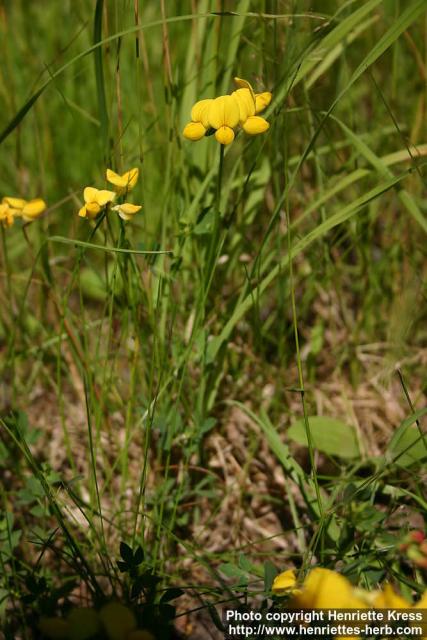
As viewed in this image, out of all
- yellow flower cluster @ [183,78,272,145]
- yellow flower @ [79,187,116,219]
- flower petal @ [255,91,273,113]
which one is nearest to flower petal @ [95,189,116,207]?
yellow flower @ [79,187,116,219]

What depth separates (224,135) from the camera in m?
1.05

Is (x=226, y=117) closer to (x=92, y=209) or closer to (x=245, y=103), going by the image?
(x=245, y=103)

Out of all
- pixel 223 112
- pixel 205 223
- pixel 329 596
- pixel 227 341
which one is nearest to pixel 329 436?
pixel 227 341

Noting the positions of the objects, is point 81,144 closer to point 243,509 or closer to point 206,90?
point 206,90

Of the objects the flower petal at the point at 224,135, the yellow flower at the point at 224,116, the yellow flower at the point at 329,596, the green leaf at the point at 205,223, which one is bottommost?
the yellow flower at the point at 329,596

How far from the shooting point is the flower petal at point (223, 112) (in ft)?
3.49

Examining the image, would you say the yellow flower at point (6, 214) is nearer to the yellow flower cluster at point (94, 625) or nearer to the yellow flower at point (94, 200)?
the yellow flower at point (94, 200)

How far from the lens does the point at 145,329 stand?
153cm

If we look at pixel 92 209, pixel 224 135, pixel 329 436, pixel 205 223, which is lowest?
pixel 329 436

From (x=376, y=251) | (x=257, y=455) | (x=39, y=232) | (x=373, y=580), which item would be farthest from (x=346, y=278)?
(x=373, y=580)

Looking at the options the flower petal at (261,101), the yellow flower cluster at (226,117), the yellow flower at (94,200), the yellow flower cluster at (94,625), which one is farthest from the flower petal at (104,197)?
the yellow flower cluster at (94,625)

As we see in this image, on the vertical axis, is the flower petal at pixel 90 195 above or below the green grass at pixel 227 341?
above

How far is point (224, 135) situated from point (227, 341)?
1.71 feet

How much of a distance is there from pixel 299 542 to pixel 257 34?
106cm
